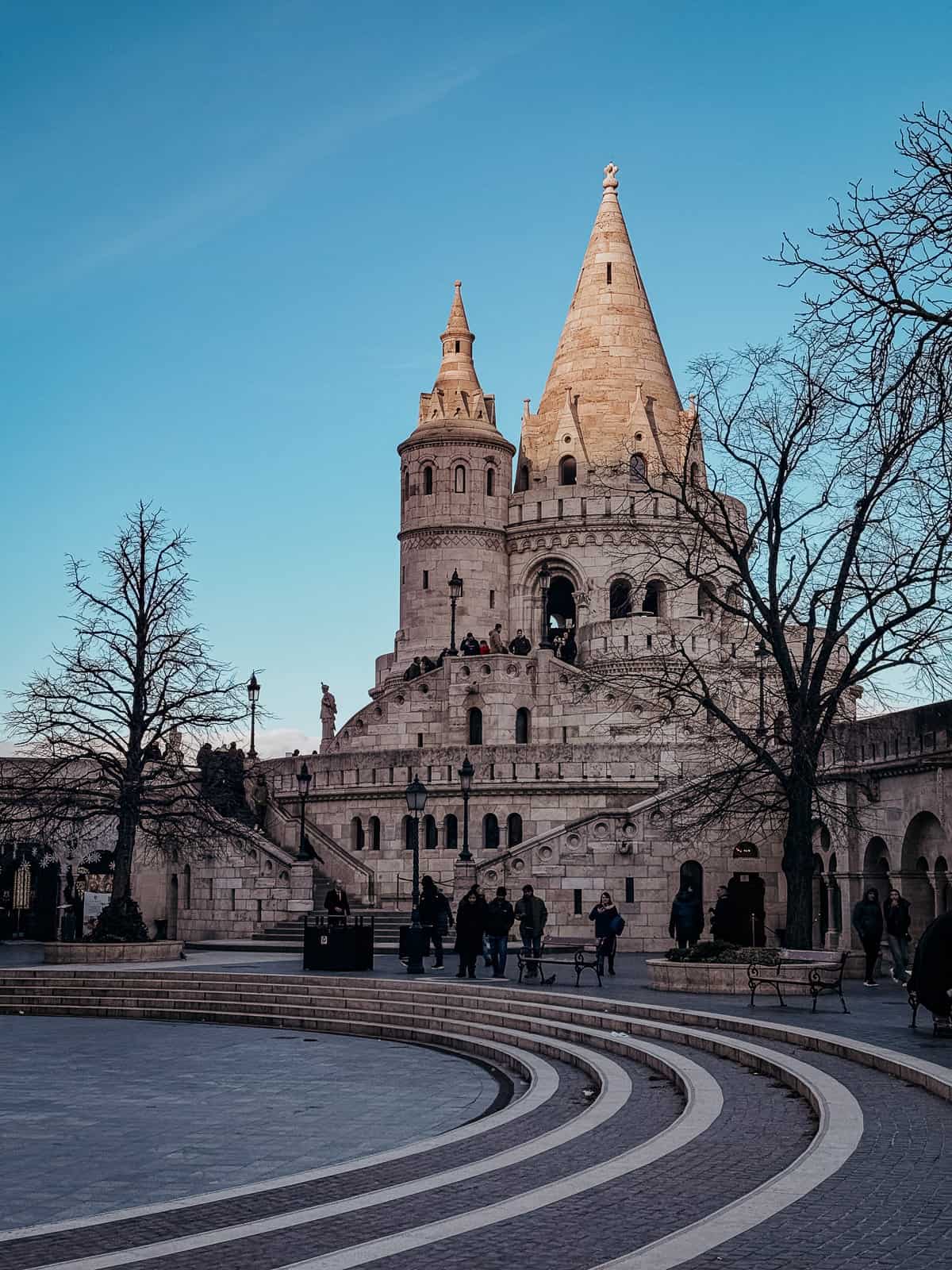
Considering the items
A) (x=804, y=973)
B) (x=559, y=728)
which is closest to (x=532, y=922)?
(x=804, y=973)

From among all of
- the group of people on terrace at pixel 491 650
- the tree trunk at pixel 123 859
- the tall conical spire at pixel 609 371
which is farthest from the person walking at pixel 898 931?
the tall conical spire at pixel 609 371

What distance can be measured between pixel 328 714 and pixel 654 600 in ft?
42.7

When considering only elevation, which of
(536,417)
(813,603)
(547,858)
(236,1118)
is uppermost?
(536,417)

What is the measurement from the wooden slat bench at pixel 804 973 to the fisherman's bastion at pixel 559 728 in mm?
5569

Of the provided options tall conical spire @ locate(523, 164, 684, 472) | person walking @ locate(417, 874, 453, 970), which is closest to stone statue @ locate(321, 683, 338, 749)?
tall conical spire @ locate(523, 164, 684, 472)

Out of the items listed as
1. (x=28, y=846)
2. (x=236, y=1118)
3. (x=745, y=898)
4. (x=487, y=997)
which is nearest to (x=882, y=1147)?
(x=236, y=1118)

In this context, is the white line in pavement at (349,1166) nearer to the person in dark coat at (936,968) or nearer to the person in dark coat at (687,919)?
the person in dark coat at (936,968)

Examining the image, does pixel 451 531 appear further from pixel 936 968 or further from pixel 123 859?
pixel 936 968

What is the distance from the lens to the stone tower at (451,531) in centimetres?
5800

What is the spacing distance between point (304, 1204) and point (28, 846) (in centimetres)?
3010

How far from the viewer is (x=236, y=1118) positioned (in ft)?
43.1

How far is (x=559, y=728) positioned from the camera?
1921 inches

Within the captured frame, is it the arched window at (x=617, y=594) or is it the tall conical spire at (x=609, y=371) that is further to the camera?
the tall conical spire at (x=609, y=371)

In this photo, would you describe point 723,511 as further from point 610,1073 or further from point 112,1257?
point 112,1257
